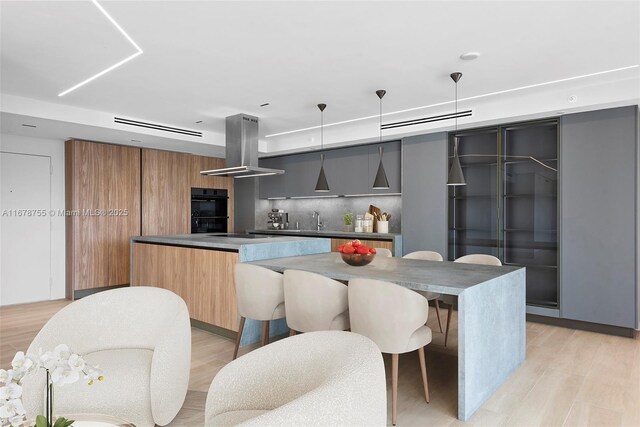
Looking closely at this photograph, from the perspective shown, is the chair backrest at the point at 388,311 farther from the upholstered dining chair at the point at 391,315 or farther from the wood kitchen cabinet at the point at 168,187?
the wood kitchen cabinet at the point at 168,187

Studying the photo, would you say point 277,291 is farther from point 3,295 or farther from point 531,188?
point 3,295

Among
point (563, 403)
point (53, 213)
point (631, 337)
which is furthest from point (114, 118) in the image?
point (631, 337)

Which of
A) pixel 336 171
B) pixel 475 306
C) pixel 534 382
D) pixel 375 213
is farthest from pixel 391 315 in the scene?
pixel 336 171

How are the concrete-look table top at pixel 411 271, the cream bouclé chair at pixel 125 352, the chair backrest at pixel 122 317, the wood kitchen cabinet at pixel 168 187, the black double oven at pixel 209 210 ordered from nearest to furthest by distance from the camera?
the cream bouclé chair at pixel 125 352 → the chair backrest at pixel 122 317 → the concrete-look table top at pixel 411 271 → the wood kitchen cabinet at pixel 168 187 → the black double oven at pixel 209 210

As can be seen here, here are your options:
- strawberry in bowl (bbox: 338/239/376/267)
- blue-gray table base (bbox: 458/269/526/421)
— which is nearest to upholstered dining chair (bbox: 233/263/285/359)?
strawberry in bowl (bbox: 338/239/376/267)

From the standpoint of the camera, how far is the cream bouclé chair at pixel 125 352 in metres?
1.93

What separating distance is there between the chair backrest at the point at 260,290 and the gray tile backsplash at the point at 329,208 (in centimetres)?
348

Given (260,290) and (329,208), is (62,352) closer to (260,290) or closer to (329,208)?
(260,290)

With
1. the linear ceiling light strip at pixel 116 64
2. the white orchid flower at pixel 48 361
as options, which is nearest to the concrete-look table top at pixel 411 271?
the white orchid flower at pixel 48 361

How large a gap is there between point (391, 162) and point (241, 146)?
2147 mm

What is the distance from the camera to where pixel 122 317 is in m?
2.35

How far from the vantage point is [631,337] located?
12.9 feet

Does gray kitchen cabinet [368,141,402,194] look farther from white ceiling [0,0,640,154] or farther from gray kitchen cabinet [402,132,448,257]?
white ceiling [0,0,640,154]

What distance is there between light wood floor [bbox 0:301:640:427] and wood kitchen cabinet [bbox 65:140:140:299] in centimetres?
160
